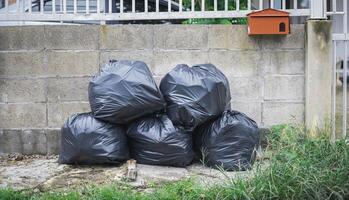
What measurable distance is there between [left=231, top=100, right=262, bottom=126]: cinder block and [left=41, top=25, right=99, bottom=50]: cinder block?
1588 mm

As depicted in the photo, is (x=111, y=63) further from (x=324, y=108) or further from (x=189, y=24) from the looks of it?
(x=324, y=108)

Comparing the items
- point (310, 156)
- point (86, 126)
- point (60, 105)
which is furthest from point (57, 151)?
point (310, 156)

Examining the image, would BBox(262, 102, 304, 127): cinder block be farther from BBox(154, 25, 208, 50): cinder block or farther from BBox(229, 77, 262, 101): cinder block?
BBox(154, 25, 208, 50): cinder block

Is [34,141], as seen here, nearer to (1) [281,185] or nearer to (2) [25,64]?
(2) [25,64]

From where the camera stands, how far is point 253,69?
579cm

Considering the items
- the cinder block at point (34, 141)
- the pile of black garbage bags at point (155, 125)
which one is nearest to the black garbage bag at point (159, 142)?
the pile of black garbage bags at point (155, 125)

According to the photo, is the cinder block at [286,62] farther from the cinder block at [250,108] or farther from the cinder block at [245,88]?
the cinder block at [250,108]

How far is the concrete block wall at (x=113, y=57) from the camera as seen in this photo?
577 centimetres

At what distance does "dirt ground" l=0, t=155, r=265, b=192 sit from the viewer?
15.3ft

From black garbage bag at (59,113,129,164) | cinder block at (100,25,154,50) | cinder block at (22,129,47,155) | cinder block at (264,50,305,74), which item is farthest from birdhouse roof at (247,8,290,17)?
cinder block at (22,129,47,155)

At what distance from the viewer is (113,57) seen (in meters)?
5.82

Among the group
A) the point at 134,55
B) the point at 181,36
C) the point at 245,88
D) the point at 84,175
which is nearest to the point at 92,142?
the point at 84,175

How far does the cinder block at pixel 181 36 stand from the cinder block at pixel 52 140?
→ 1.42 meters

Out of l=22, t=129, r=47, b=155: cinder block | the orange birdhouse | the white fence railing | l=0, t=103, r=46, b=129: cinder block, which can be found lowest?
l=22, t=129, r=47, b=155: cinder block
